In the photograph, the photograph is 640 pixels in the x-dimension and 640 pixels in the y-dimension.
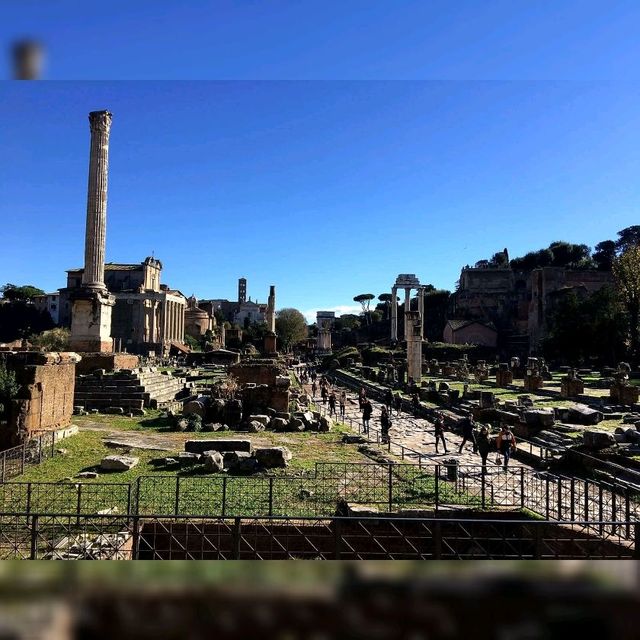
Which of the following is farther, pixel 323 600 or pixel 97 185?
pixel 97 185

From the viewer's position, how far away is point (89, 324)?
2588 cm

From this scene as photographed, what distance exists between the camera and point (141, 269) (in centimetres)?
8331

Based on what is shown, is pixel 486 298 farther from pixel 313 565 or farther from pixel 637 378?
pixel 313 565

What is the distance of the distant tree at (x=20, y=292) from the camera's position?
332ft

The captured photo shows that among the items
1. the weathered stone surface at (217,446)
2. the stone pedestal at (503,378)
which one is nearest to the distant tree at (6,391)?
the weathered stone surface at (217,446)

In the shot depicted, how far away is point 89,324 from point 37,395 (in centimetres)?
1086

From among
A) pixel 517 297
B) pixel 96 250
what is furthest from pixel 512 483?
pixel 517 297

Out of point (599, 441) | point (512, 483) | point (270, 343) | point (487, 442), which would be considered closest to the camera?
point (512, 483)

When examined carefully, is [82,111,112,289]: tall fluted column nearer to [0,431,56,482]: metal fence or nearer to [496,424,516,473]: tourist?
[0,431,56,482]: metal fence

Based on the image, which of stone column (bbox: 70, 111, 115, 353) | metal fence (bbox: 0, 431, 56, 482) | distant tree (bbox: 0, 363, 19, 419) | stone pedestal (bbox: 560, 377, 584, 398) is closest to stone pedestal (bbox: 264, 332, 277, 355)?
stone column (bbox: 70, 111, 115, 353)

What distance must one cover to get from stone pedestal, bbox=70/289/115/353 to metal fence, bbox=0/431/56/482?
36.3 ft

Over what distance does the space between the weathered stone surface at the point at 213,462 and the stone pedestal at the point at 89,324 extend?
1476cm

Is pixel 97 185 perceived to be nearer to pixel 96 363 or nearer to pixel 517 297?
pixel 96 363

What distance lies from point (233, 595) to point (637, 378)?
40.9 meters
